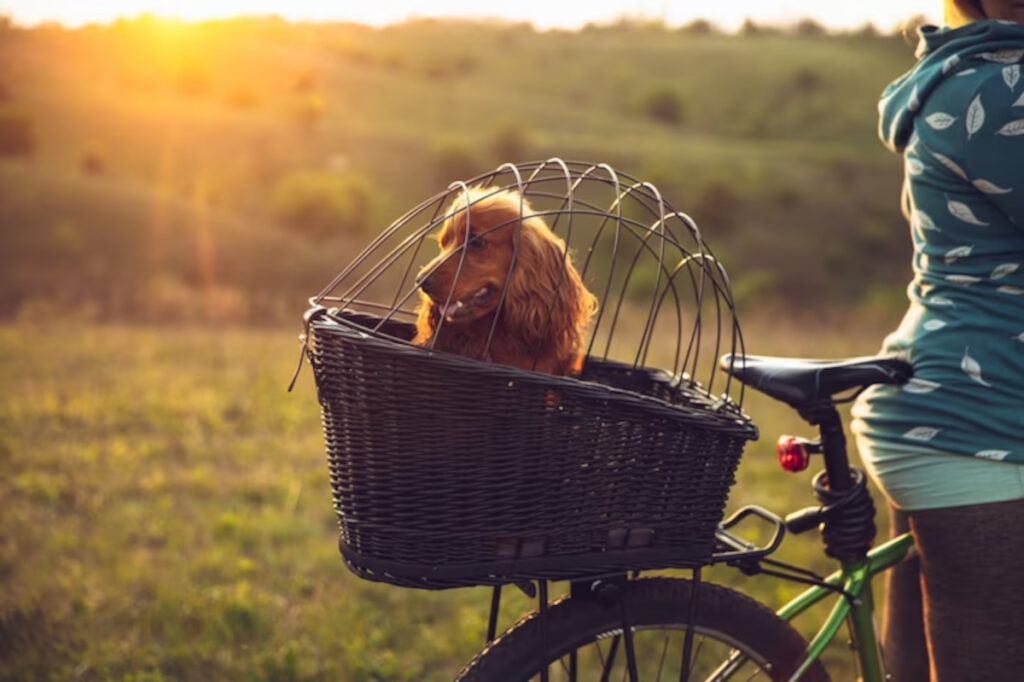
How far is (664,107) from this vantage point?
204 ft

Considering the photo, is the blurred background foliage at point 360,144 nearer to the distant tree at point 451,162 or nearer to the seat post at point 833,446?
the distant tree at point 451,162

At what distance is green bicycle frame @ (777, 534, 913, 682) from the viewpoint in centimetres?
265

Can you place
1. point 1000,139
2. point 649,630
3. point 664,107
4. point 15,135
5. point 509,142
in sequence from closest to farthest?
point 1000,139
point 649,630
point 15,135
point 509,142
point 664,107

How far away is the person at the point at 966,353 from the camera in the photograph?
225 cm

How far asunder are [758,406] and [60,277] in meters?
19.0

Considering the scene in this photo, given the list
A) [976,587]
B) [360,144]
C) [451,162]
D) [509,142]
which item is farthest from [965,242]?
[509,142]

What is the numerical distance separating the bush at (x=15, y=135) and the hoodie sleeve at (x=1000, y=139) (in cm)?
3597

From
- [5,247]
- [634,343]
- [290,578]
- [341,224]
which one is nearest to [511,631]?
[290,578]

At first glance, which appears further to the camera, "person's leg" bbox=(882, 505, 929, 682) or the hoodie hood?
"person's leg" bbox=(882, 505, 929, 682)

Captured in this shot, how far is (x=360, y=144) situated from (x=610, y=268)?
48727 millimetres

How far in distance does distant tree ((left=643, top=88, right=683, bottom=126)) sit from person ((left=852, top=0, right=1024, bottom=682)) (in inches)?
2429

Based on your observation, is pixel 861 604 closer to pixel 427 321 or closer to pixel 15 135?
pixel 427 321

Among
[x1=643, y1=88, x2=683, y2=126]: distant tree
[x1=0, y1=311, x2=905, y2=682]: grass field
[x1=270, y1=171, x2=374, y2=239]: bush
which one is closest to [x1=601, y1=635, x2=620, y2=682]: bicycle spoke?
[x1=0, y1=311, x2=905, y2=682]: grass field

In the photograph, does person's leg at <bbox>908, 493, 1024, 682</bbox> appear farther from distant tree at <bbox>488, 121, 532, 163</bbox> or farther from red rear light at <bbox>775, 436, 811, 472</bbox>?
distant tree at <bbox>488, 121, 532, 163</bbox>
